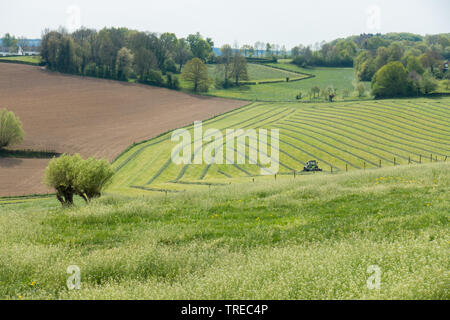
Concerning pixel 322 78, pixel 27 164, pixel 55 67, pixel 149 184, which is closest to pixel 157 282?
Result: pixel 149 184

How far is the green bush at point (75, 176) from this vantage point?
26.8m

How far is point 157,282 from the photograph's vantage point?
36.8 feet

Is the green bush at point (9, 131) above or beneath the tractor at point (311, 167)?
above

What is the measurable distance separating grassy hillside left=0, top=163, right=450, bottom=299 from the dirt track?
34852mm

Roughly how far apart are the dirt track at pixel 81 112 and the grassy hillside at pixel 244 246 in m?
34.9

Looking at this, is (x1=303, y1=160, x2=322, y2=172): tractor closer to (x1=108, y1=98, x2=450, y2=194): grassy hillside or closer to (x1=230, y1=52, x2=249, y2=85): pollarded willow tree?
(x1=108, y1=98, x2=450, y2=194): grassy hillside

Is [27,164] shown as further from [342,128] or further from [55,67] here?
[55,67]

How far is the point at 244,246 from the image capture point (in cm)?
1468

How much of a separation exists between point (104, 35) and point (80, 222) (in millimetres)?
137663

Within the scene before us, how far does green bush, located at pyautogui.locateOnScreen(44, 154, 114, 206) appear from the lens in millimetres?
26802

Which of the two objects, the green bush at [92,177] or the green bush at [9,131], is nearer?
the green bush at [92,177]

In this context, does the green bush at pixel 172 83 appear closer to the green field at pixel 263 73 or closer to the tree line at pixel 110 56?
the tree line at pixel 110 56

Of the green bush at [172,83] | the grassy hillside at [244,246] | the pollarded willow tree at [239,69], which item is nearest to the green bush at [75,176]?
the grassy hillside at [244,246]

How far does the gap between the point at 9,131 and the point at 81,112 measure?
26777 mm
